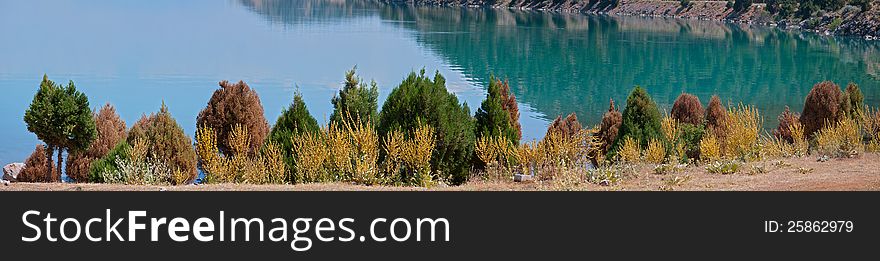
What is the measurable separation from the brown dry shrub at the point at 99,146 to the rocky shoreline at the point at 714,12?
3419 inches

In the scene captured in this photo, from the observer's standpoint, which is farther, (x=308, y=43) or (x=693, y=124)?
(x=308, y=43)

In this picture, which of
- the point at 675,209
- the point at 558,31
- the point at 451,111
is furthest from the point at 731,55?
the point at 675,209

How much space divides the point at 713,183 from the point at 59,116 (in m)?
12.0

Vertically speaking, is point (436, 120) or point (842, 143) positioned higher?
point (436, 120)

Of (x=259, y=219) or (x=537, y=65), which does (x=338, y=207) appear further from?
(x=537, y=65)

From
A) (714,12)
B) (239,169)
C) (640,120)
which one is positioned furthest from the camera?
(714,12)

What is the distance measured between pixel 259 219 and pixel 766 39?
96.5m

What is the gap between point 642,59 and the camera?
7906 centimetres

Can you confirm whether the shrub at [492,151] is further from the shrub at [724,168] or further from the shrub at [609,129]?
the shrub at [609,129]

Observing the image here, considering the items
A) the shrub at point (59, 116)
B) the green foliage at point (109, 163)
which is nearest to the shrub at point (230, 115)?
the green foliage at point (109, 163)

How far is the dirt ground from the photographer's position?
1354 centimetres

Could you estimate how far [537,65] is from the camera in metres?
72.6

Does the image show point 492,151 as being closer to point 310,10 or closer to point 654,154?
point 654,154

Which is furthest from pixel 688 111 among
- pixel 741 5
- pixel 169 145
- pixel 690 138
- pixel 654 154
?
pixel 741 5
